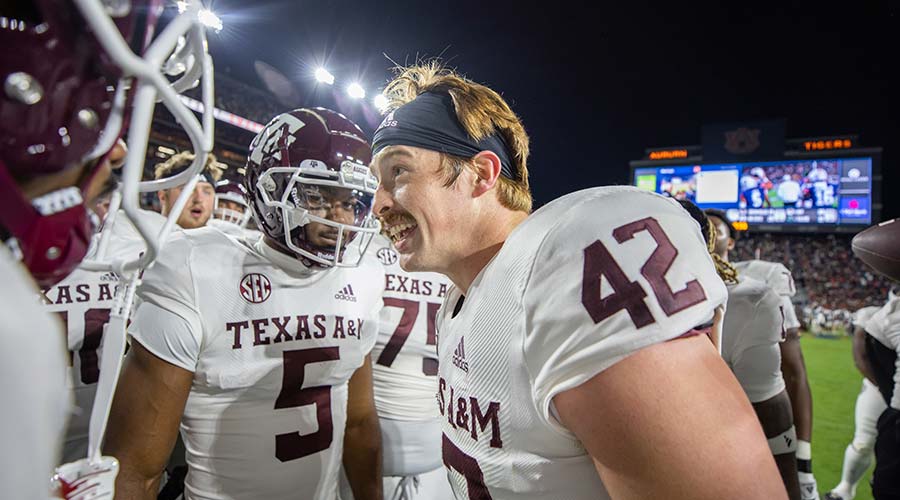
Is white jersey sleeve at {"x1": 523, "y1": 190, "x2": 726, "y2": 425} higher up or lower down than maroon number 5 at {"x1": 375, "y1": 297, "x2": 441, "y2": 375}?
higher up

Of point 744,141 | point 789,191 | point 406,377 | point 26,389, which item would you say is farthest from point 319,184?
point 744,141

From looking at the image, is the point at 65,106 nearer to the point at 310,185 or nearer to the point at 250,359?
the point at 250,359

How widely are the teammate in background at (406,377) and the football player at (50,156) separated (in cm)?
183

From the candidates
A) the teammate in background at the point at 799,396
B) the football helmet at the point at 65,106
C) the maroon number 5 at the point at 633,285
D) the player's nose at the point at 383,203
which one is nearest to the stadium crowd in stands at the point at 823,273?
the teammate in background at the point at 799,396

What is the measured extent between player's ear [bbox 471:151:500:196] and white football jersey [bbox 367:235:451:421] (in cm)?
115

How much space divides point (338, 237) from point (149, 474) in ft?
2.83

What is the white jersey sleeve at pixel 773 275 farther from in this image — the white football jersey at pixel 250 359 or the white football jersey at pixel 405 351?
the white football jersey at pixel 250 359

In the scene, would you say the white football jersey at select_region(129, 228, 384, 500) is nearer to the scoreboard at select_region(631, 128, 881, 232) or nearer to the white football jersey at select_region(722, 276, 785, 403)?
the white football jersey at select_region(722, 276, 785, 403)

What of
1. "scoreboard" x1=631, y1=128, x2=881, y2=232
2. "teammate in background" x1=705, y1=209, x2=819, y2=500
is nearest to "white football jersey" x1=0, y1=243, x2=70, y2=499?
"teammate in background" x1=705, y1=209, x2=819, y2=500

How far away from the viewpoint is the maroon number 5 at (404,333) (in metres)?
2.47

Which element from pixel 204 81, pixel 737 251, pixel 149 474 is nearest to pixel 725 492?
pixel 204 81

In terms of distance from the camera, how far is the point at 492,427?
3.36 feet

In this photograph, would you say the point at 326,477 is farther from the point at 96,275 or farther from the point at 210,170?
the point at 210,170

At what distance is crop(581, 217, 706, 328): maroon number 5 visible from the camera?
0.79 meters
